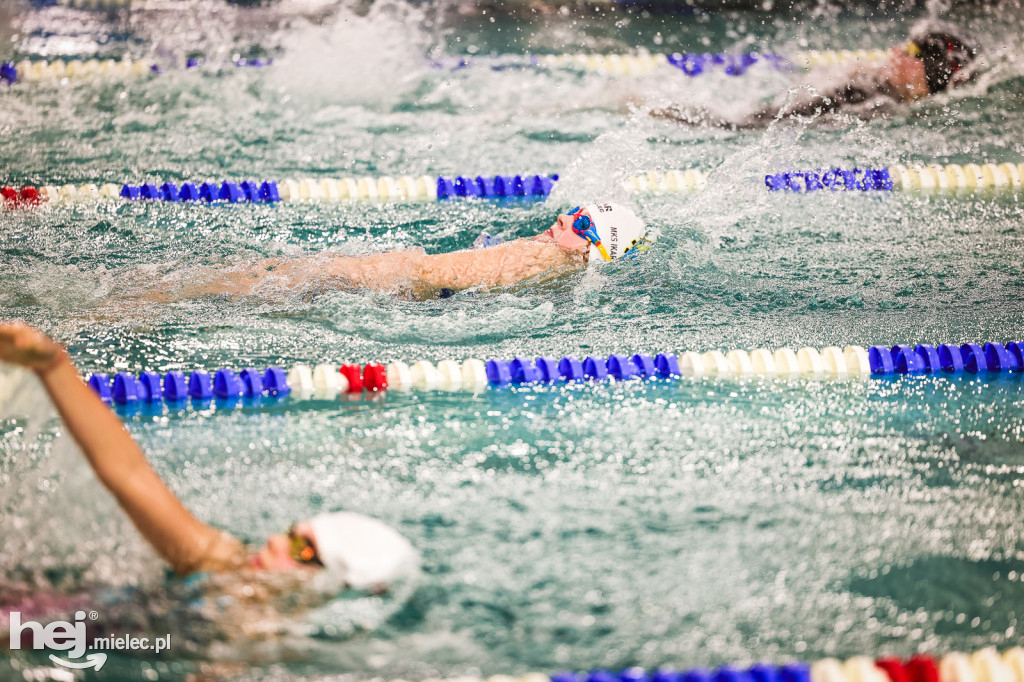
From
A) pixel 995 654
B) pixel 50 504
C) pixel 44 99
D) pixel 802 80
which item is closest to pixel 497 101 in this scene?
pixel 802 80

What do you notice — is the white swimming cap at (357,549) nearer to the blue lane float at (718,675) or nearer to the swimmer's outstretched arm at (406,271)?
the blue lane float at (718,675)

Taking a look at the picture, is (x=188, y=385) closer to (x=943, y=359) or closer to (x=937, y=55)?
(x=943, y=359)

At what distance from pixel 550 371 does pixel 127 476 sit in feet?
4.80

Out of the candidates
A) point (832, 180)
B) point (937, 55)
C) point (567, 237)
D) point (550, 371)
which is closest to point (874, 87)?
point (937, 55)

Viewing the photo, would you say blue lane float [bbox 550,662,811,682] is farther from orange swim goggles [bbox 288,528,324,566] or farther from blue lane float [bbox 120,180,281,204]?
blue lane float [bbox 120,180,281,204]

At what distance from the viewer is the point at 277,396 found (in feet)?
8.94

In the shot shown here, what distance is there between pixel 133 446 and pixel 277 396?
0.98 m

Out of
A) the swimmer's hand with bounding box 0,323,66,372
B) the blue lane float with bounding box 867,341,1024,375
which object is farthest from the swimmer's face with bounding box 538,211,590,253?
the swimmer's hand with bounding box 0,323,66,372

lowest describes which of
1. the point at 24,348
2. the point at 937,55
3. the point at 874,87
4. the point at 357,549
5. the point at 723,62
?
the point at 357,549

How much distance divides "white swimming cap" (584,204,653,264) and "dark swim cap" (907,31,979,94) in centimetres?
320

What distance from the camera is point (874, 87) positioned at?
555cm

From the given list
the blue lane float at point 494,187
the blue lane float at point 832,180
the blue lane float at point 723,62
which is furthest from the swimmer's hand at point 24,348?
the blue lane float at point 723,62

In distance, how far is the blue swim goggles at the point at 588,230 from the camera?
3564mm

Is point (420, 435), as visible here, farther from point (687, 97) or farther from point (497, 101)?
point (687, 97)
